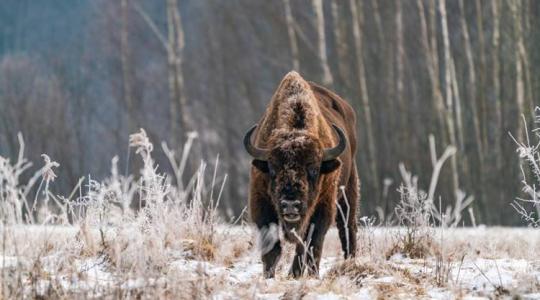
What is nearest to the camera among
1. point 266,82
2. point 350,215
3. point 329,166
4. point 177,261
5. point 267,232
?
point 177,261

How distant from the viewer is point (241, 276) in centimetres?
695

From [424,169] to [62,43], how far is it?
644 inches

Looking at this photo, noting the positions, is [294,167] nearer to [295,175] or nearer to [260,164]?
[295,175]

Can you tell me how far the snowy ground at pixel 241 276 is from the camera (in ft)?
18.6

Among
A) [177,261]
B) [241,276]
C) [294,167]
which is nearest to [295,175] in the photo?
[294,167]

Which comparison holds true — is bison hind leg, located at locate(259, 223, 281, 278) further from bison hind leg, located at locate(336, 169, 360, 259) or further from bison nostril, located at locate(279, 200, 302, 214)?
bison hind leg, located at locate(336, 169, 360, 259)

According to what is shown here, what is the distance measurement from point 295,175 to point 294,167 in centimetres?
10

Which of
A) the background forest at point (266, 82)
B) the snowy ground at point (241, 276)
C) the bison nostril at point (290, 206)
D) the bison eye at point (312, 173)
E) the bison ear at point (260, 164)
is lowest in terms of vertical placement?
the snowy ground at point (241, 276)

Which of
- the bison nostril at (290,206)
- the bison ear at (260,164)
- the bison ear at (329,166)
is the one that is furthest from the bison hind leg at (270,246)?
the bison ear at (329,166)

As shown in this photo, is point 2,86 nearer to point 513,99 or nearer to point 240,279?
point 513,99

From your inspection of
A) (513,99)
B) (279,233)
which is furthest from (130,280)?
(513,99)

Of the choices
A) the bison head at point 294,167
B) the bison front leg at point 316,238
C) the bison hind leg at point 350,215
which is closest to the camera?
the bison head at point 294,167

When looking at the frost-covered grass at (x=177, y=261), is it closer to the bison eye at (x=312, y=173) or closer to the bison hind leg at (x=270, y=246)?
the bison hind leg at (x=270, y=246)

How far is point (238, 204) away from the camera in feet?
108
